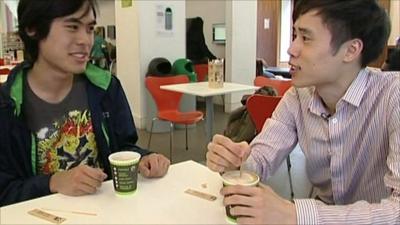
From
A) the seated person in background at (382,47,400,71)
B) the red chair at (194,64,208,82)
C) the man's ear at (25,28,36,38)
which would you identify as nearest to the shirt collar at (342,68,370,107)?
the man's ear at (25,28,36,38)

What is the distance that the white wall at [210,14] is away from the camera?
7.68m

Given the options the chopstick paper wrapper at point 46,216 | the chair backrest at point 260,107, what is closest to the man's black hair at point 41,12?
the chopstick paper wrapper at point 46,216

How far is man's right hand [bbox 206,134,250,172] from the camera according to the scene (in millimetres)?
1207

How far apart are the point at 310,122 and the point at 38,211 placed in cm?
87

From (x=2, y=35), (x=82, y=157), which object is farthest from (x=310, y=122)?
(x=2, y=35)

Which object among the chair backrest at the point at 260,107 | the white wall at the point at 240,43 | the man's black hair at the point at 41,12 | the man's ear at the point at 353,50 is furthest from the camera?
the white wall at the point at 240,43

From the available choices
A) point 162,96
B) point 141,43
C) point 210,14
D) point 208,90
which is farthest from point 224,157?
point 210,14

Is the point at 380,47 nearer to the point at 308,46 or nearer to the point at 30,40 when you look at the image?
the point at 308,46

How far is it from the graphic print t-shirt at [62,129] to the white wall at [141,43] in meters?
3.67

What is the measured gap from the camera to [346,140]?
129 centimetres

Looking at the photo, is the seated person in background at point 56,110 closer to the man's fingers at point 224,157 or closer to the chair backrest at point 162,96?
the man's fingers at point 224,157

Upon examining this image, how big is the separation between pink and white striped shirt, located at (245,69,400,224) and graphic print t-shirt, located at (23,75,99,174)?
597 millimetres

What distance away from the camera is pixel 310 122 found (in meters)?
1.37

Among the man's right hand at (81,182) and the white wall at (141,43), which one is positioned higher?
the white wall at (141,43)
